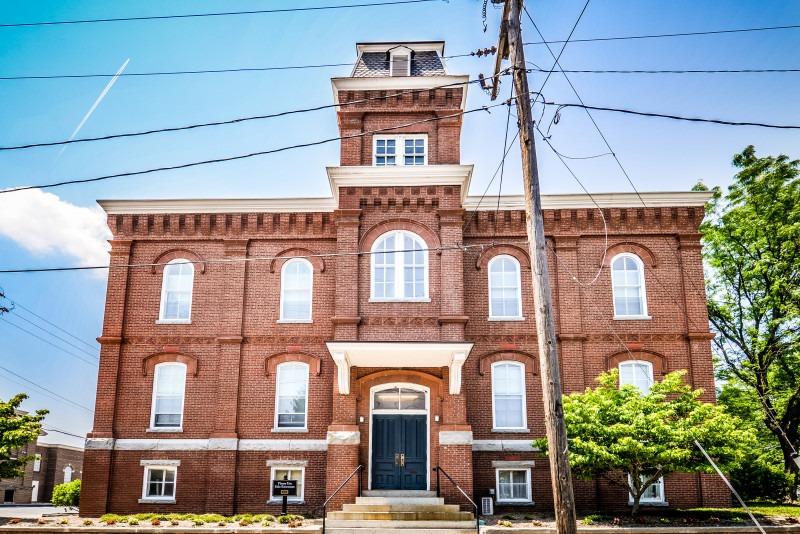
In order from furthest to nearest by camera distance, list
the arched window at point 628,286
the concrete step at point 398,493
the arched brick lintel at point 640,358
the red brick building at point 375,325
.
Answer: the arched window at point 628,286, the arched brick lintel at point 640,358, the red brick building at point 375,325, the concrete step at point 398,493

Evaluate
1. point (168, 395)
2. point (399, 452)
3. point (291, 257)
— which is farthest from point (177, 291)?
point (399, 452)

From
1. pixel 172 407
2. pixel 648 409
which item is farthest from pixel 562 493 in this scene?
pixel 172 407

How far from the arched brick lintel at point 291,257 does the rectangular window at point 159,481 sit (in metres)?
6.57

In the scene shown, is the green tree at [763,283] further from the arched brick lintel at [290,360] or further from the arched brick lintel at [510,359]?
the arched brick lintel at [290,360]

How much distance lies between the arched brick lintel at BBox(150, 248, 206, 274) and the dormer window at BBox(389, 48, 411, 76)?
8.46m

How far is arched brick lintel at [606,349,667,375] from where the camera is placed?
21969 mm

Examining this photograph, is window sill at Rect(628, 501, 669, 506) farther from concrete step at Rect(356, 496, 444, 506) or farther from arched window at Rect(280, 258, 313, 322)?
arched window at Rect(280, 258, 313, 322)

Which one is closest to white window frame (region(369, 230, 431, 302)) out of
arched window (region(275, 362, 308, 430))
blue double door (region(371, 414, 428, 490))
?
blue double door (region(371, 414, 428, 490))

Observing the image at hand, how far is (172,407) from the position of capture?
874 inches

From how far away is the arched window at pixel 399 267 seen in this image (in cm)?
2105

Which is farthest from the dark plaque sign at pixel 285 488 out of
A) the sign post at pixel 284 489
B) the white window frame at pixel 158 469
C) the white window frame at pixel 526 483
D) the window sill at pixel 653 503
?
the window sill at pixel 653 503

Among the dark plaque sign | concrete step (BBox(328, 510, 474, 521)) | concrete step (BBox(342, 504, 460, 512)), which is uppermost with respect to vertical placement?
the dark plaque sign

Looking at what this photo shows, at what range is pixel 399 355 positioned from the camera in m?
19.9

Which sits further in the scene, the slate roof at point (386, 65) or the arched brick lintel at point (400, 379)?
the slate roof at point (386, 65)
